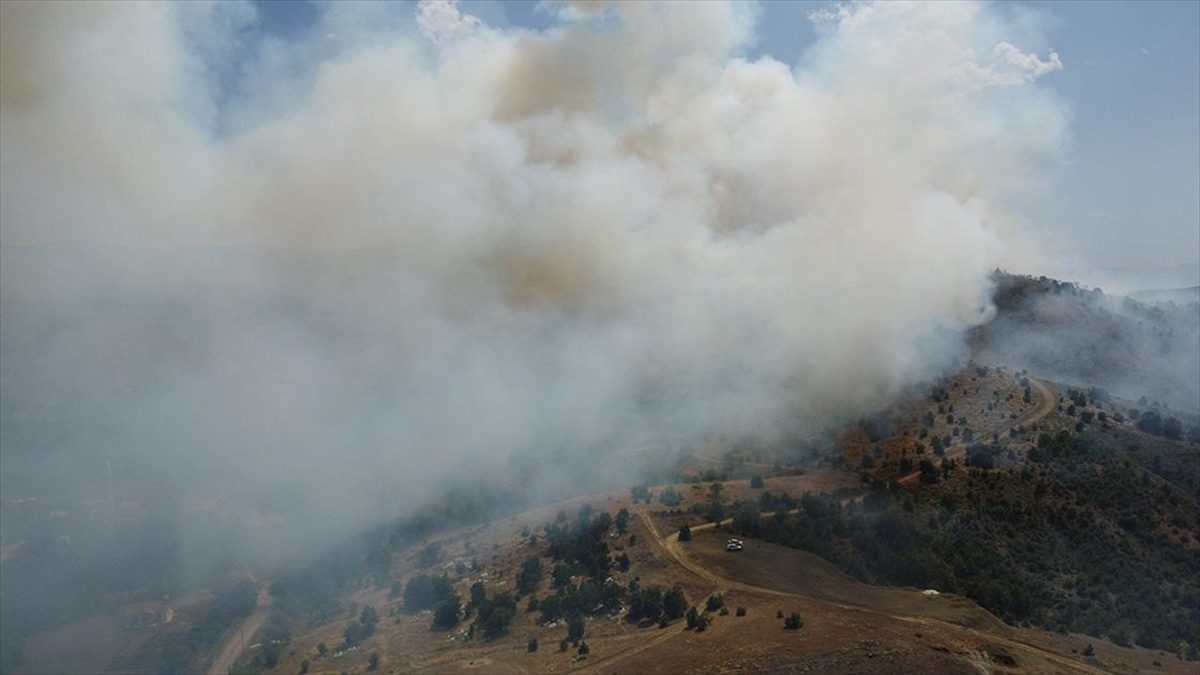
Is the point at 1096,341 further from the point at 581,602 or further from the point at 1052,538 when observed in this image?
the point at 581,602

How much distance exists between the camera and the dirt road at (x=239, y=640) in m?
38.5

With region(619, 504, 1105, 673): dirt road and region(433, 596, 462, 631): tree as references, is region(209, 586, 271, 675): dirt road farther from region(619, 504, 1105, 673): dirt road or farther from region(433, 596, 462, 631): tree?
region(619, 504, 1105, 673): dirt road

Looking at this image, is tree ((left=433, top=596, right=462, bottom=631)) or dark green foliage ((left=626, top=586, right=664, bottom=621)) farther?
tree ((left=433, top=596, right=462, bottom=631))

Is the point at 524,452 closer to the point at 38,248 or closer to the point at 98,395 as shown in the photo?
the point at 98,395

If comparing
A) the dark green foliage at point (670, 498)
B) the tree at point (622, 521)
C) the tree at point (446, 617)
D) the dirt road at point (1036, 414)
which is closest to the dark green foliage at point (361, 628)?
the tree at point (446, 617)

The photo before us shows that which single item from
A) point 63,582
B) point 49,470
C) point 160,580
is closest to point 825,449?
point 160,580

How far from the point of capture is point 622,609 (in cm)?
3650

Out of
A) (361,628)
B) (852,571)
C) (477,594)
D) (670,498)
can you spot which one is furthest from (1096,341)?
(361,628)

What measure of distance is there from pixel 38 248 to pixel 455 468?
1903 inches

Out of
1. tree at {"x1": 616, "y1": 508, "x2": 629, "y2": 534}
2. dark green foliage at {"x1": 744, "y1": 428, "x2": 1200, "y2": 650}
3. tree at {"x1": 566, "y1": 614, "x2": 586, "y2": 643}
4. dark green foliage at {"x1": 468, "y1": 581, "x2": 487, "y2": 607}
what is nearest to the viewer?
tree at {"x1": 566, "y1": 614, "x2": 586, "y2": 643}

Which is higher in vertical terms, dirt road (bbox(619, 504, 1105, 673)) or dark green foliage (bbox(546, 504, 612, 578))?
dark green foliage (bbox(546, 504, 612, 578))

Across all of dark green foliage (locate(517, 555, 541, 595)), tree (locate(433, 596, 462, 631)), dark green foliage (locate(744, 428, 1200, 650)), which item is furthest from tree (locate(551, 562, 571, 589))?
dark green foliage (locate(744, 428, 1200, 650))

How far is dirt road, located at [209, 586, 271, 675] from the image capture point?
38.5 metres

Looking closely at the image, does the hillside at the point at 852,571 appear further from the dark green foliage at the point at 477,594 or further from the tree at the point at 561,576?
the tree at the point at 561,576
